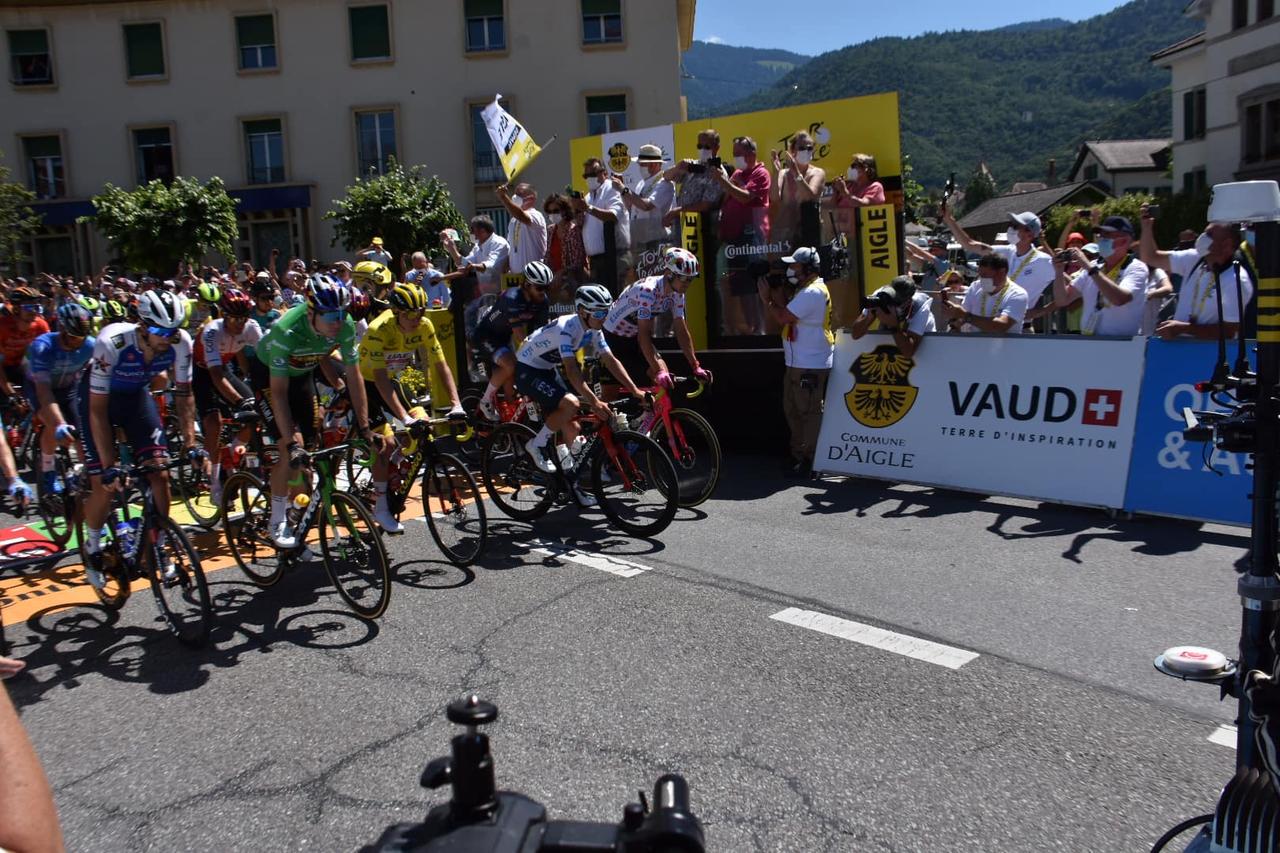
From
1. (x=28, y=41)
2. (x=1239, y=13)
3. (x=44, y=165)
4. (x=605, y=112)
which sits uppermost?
(x=1239, y=13)

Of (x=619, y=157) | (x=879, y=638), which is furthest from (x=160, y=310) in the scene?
(x=619, y=157)

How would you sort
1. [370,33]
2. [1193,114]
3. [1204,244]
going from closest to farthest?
[1204,244] → [370,33] → [1193,114]

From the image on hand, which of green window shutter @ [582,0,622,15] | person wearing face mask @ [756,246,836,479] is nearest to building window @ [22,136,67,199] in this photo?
green window shutter @ [582,0,622,15]

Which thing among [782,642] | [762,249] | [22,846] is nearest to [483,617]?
[782,642]

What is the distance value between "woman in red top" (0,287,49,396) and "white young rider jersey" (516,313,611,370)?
5316mm

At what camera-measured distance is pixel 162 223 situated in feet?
104

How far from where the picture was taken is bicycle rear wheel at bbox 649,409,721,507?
8195mm

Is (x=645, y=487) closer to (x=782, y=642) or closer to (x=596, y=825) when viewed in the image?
(x=782, y=642)

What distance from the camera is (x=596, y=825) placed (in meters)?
1.39

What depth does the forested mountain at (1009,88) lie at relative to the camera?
148 metres

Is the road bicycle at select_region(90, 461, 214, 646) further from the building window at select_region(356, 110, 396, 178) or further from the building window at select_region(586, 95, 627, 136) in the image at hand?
the building window at select_region(356, 110, 396, 178)

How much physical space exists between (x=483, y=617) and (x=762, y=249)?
6517 millimetres

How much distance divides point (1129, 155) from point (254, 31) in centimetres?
7321

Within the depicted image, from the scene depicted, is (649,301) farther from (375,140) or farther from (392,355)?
(375,140)
